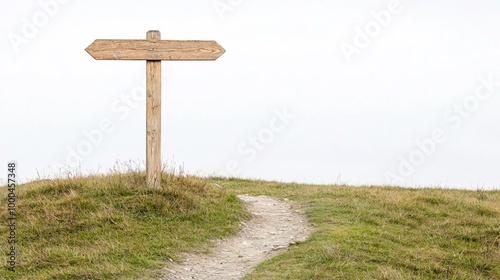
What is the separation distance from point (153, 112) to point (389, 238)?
5.99m

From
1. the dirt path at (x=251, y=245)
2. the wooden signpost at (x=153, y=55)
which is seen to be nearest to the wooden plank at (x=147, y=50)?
the wooden signpost at (x=153, y=55)

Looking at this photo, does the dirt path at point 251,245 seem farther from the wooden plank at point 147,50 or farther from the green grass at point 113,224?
the wooden plank at point 147,50

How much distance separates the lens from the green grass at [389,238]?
11.3 metres

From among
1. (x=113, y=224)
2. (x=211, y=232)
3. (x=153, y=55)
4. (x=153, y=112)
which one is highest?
(x=153, y=55)

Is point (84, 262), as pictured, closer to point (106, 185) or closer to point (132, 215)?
point (132, 215)

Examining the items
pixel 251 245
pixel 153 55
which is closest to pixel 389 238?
pixel 251 245

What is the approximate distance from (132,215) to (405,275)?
589 centimetres

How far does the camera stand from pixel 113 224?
13070 millimetres

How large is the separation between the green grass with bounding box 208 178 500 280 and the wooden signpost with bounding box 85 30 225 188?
4.13 meters

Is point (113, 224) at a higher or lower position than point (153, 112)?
lower

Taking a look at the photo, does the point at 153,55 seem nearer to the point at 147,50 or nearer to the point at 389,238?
the point at 147,50

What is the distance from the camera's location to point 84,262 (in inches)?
444

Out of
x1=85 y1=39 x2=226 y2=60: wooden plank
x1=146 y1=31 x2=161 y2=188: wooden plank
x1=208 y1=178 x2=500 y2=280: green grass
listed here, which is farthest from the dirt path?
x1=85 y1=39 x2=226 y2=60: wooden plank

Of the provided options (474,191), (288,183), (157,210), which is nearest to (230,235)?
(157,210)
